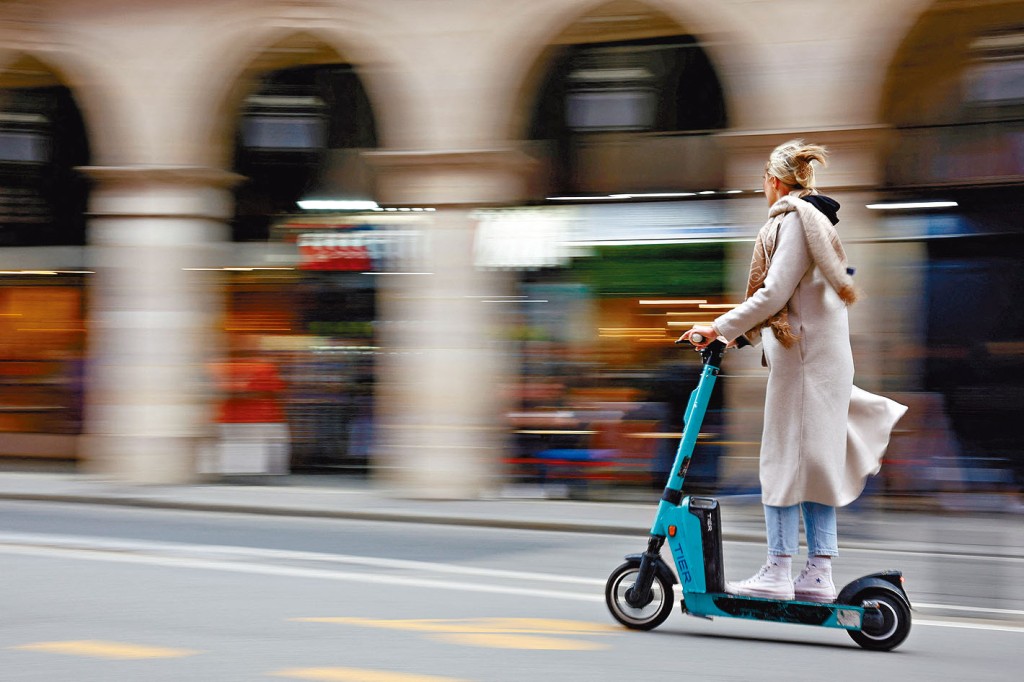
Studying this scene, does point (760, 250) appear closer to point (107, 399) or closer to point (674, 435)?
point (674, 435)

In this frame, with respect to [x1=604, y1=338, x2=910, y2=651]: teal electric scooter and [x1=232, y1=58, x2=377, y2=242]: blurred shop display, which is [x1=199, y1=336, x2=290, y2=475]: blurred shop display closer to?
[x1=232, y1=58, x2=377, y2=242]: blurred shop display

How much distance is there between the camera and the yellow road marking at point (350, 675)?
404 cm

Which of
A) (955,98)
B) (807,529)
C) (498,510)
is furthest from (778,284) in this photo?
(955,98)

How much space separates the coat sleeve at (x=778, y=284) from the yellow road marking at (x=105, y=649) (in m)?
2.26

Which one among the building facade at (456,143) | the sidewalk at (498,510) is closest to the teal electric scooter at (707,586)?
the sidewalk at (498,510)

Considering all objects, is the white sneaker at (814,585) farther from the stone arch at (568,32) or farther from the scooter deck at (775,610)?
the stone arch at (568,32)

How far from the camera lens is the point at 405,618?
17.3 ft

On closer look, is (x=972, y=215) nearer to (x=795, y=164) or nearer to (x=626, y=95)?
(x=626, y=95)

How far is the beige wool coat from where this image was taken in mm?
4547

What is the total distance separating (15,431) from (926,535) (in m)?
10.7

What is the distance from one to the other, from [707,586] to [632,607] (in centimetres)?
36

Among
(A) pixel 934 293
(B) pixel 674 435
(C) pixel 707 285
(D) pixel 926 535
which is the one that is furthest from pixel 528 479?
(D) pixel 926 535

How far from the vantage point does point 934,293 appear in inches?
439

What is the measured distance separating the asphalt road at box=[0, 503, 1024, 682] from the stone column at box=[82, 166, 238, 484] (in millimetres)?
4032
